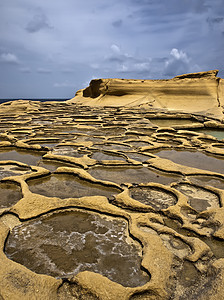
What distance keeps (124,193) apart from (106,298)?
1820mm

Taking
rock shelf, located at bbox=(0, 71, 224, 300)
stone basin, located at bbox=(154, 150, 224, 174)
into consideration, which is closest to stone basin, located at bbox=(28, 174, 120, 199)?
rock shelf, located at bbox=(0, 71, 224, 300)

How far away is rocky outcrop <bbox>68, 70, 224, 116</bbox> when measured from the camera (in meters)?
17.2

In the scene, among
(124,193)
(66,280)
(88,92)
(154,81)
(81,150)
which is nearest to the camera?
(66,280)

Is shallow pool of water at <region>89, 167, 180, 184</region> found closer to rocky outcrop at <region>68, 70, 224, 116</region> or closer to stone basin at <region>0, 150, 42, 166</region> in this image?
stone basin at <region>0, 150, 42, 166</region>

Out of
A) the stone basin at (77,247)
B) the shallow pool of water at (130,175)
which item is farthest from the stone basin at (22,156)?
the stone basin at (77,247)

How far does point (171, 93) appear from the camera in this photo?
19.0 meters

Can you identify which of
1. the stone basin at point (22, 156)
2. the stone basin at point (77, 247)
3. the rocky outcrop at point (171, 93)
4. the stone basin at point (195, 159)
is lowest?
the stone basin at point (77, 247)

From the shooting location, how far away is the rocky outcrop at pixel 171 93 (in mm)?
17203

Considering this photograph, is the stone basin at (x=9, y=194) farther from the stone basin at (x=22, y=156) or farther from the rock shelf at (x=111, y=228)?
the stone basin at (x=22, y=156)

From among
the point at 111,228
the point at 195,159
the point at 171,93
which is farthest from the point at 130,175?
the point at 171,93

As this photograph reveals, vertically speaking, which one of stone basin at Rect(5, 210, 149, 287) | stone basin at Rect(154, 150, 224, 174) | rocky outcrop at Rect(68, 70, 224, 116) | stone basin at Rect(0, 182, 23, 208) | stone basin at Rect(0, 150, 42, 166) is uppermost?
rocky outcrop at Rect(68, 70, 224, 116)

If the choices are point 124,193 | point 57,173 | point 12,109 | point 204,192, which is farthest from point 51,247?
point 12,109

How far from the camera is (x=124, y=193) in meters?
3.50

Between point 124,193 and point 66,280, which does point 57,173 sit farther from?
point 66,280
